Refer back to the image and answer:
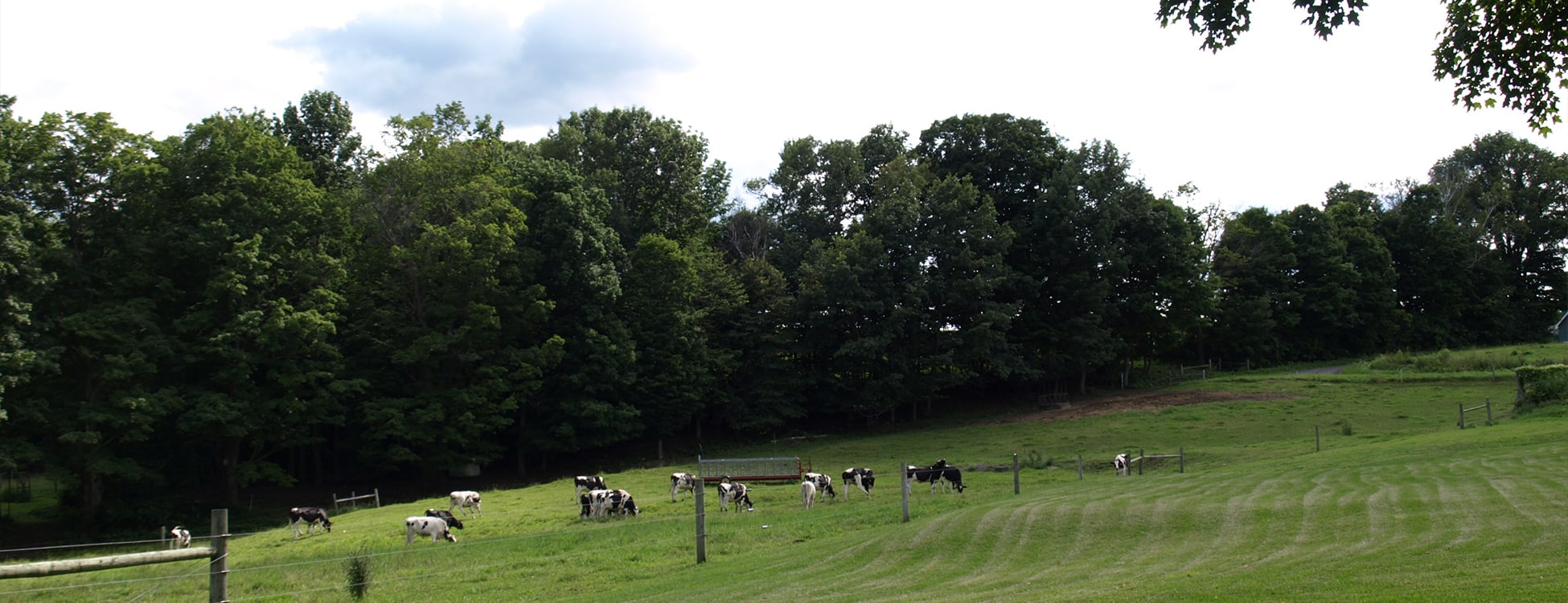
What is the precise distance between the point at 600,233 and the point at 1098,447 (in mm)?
25319

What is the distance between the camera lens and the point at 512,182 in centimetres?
4612

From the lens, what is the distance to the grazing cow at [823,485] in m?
26.9

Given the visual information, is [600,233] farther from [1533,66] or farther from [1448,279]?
[1448,279]

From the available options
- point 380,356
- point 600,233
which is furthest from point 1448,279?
A: point 380,356

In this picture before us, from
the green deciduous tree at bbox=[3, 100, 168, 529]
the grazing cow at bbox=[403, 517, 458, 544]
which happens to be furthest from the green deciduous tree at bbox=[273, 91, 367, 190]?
the grazing cow at bbox=[403, 517, 458, 544]

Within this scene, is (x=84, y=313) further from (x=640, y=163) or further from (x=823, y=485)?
(x=640, y=163)

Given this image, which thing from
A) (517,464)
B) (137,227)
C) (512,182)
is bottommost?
(517,464)

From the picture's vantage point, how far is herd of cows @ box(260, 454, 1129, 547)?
21.2m

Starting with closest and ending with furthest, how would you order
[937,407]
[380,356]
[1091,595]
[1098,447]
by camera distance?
[1091,595]
[1098,447]
[380,356]
[937,407]

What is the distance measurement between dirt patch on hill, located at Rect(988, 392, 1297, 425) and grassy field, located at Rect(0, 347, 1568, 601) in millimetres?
19229

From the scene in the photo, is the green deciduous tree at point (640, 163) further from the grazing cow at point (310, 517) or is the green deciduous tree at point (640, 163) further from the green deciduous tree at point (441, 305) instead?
the grazing cow at point (310, 517)

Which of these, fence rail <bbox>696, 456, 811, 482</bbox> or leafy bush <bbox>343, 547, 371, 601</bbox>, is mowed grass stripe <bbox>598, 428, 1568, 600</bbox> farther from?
fence rail <bbox>696, 456, 811, 482</bbox>

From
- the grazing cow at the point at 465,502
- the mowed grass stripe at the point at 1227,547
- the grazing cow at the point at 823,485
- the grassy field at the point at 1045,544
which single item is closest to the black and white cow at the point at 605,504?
the grassy field at the point at 1045,544

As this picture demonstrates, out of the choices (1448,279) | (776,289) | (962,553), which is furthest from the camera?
(1448,279)
